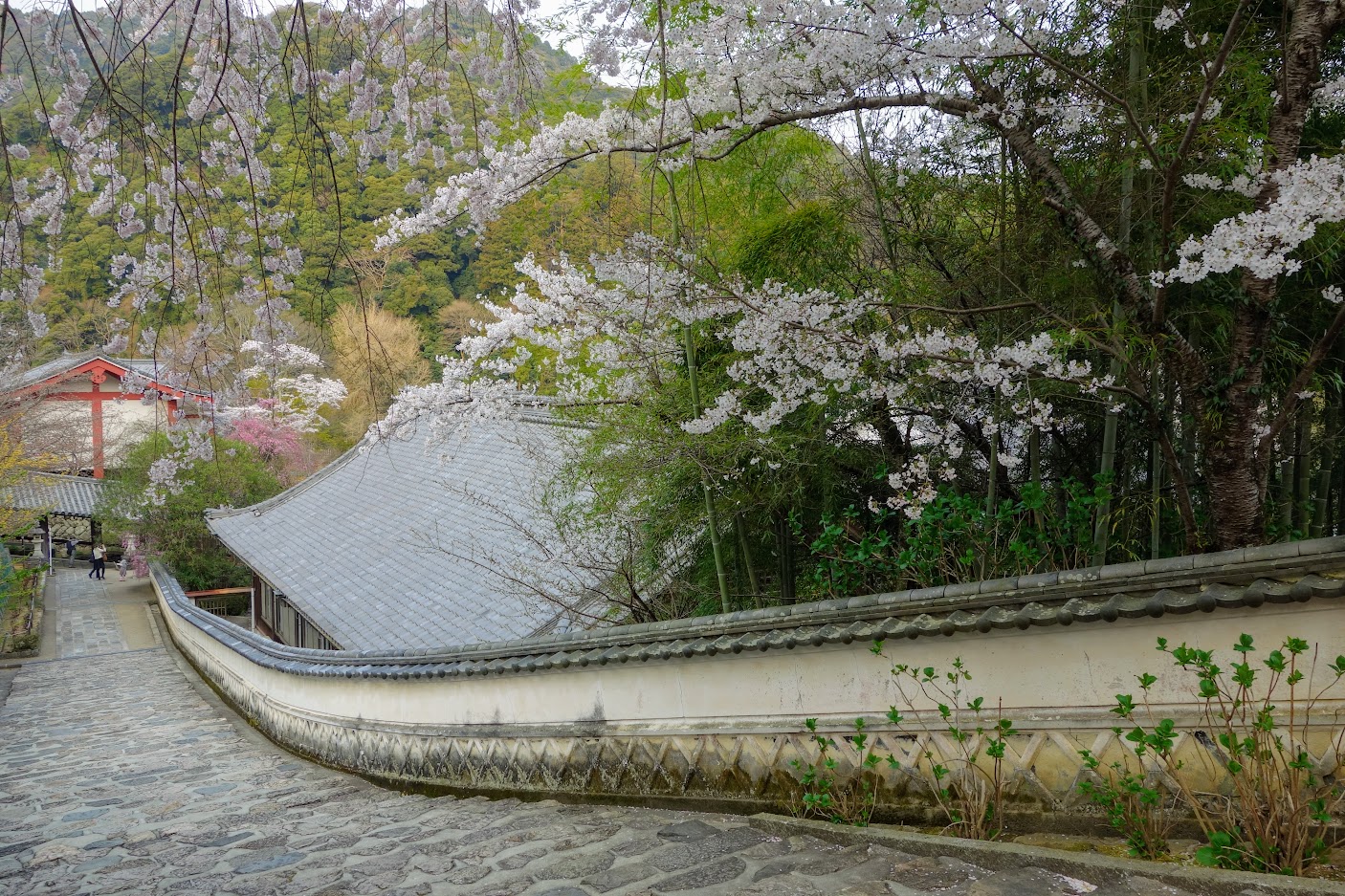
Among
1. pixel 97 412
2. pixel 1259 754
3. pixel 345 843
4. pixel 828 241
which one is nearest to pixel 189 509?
pixel 97 412

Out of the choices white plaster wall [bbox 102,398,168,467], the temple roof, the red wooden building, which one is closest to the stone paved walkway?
the red wooden building

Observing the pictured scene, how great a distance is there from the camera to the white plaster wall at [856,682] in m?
2.76

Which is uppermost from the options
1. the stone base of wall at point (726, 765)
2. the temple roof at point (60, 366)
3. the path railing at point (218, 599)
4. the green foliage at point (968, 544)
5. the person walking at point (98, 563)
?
the temple roof at point (60, 366)

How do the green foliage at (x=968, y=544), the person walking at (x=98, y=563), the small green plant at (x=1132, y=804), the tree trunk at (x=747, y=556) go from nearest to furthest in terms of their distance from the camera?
the small green plant at (x=1132, y=804)
the green foliage at (x=968, y=544)
the tree trunk at (x=747, y=556)
the person walking at (x=98, y=563)

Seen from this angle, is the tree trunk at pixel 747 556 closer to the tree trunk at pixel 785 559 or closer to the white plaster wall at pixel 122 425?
the tree trunk at pixel 785 559

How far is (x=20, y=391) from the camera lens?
17516 mm

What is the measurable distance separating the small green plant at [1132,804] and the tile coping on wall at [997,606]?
0.45 meters

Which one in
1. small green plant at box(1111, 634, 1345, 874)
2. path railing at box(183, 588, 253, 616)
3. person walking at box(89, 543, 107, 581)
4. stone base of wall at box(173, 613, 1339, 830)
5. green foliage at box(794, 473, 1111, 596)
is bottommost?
path railing at box(183, 588, 253, 616)

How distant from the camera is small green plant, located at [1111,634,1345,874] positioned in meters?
2.47

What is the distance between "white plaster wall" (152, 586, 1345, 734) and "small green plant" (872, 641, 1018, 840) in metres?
0.06

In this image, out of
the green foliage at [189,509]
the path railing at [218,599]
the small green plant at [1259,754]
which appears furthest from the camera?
the path railing at [218,599]

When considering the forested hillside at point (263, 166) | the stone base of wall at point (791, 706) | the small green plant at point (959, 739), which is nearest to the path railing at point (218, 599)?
the forested hillside at point (263, 166)

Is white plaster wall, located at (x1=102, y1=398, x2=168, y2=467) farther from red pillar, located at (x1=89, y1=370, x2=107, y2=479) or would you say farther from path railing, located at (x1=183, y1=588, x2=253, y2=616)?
path railing, located at (x1=183, y1=588, x2=253, y2=616)

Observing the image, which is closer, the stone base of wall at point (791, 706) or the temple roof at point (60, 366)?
the stone base of wall at point (791, 706)
